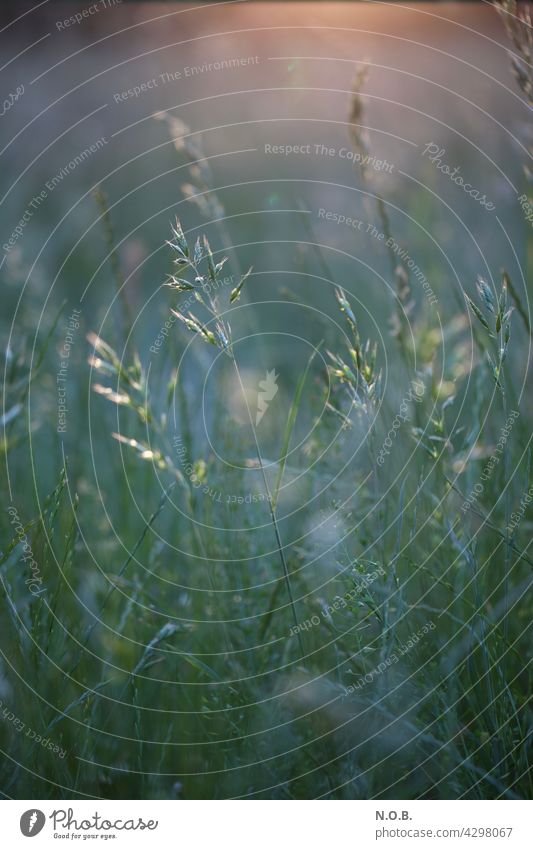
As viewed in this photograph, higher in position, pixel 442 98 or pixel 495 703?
pixel 442 98

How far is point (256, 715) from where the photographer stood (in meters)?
1.09

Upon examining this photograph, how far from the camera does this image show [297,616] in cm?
117

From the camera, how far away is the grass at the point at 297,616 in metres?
1.05

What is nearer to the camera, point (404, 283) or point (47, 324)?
point (404, 283)

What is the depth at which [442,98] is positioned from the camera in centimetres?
266

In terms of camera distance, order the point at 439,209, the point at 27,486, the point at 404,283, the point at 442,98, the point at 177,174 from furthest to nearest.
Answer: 1. the point at 177,174
2. the point at 442,98
3. the point at 439,209
4. the point at 27,486
5. the point at 404,283

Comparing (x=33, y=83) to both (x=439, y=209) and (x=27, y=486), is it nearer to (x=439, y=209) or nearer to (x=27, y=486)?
(x=439, y=209)

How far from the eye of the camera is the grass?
1.05 meters

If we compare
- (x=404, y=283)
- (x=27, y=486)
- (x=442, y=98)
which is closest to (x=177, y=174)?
(x=442, y=98)
